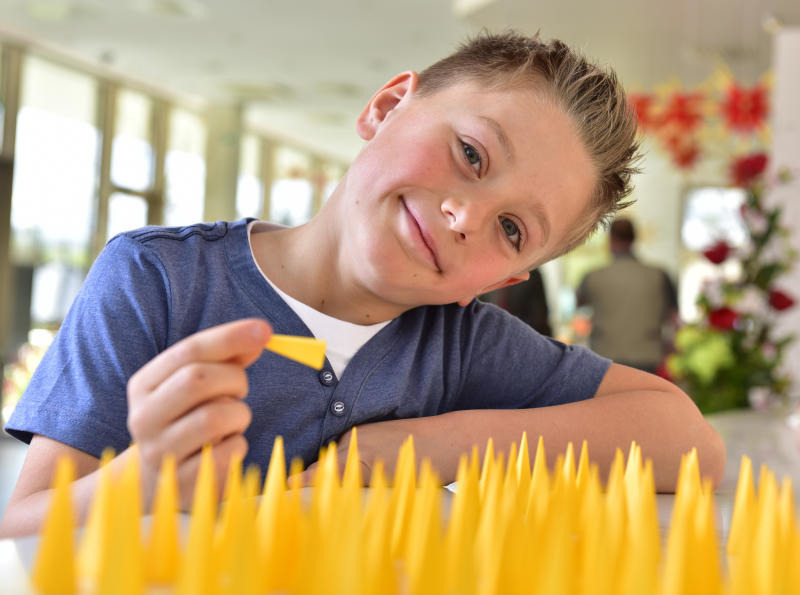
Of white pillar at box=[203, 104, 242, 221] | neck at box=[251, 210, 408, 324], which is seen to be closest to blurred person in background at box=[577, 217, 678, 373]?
neck at box=[251, 210, 408, 324]

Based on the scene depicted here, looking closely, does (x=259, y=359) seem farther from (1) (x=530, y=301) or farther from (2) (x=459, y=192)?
(1) (x=530, y=301)

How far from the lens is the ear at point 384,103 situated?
99 centimetres

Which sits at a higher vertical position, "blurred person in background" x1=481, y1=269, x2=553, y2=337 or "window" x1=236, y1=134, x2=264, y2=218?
"window" x1=236, y1=134, x2=264, y2=218

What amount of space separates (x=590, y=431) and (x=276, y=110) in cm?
985

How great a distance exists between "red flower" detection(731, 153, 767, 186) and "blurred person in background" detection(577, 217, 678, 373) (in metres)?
1.18

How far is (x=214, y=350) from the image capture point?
0.46 meters

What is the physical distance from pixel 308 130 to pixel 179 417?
11198 millimetres

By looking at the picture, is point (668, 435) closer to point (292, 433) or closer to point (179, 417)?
point (292, 433)

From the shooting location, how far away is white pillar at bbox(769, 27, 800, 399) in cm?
360

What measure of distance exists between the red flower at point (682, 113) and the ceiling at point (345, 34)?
0.90m

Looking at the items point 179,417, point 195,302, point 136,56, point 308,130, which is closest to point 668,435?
point 195,302

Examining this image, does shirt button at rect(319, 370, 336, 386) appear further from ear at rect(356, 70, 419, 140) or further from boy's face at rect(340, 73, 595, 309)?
ear at rect(356, 70, 419, 140)

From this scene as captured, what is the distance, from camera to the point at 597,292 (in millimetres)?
4277

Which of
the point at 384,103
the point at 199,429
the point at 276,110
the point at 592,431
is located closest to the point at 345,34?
the point at 276,110
